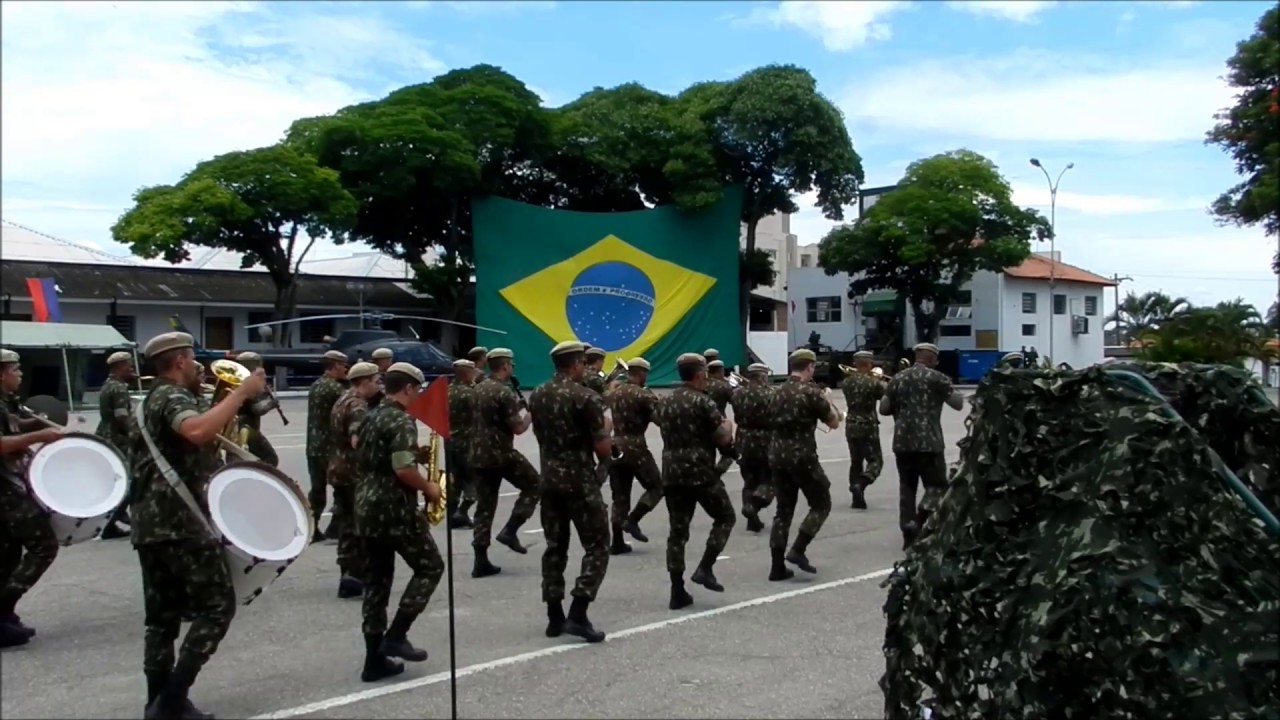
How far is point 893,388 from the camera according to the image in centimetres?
1066

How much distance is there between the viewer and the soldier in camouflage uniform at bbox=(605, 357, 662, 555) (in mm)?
10758

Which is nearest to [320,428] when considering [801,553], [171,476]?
[801,553]

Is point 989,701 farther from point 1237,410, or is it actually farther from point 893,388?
point 893,388

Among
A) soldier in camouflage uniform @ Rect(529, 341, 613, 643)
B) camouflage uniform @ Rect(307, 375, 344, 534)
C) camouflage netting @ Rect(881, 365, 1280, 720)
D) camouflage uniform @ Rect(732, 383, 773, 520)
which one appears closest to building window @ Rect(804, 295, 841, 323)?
camouflage uniform @ Rect(732, 383, 773, 520)

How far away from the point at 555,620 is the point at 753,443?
14.6 ft

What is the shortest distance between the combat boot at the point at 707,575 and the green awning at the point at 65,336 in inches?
719

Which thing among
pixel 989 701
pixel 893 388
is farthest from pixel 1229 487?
pixel 893 388

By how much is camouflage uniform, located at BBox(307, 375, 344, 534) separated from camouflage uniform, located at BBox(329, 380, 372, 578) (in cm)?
145

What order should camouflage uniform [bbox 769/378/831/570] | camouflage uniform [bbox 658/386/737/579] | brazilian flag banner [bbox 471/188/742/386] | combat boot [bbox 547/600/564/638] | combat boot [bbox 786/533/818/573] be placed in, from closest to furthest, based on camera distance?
combat boot [bbox 547/600/564/638]
camouflage uniform [bbox 658/386/737/579]
camouflage uniform [bbox 769/378/831/570]
combat boot [bbox 786/533/818/573]
brazilian flag banner [bbox 471/188/742/386]

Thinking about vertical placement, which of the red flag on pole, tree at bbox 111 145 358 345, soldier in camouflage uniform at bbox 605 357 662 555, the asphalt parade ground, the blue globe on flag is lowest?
the asphalt parade ground

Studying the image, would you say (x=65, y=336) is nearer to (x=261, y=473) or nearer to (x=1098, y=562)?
(x=261, y=473)

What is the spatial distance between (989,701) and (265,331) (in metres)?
37.5

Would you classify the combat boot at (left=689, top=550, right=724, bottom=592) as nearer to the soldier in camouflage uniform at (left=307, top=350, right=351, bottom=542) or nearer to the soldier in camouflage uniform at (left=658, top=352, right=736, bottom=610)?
the soldier in camouflage uniform at (left=658, top=352, right=736, bottom=610)

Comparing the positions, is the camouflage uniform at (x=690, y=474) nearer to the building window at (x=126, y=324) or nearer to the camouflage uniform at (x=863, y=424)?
the camouflage uniform at (x=863, y=424)
